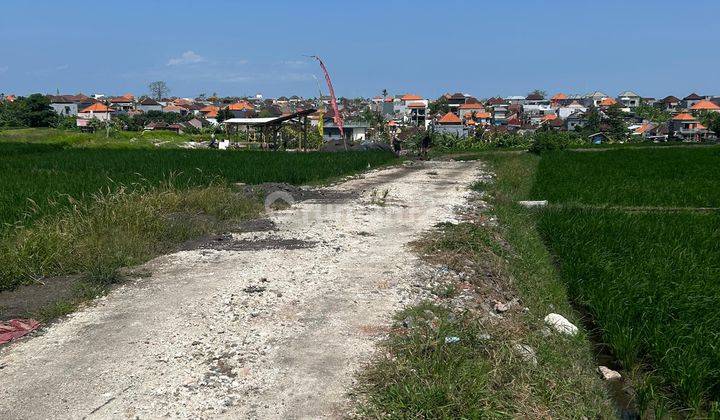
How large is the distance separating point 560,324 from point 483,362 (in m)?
1.49

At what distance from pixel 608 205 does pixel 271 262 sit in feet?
25.6

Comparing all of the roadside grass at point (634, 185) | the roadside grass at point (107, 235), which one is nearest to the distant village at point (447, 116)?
the roadside grass at point (634, 185)

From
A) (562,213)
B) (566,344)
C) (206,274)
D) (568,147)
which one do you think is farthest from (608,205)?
(568,147)

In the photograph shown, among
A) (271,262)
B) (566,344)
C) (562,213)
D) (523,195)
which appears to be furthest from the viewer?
(523,195)

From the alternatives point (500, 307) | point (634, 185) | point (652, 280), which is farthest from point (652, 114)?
point (500, 307)

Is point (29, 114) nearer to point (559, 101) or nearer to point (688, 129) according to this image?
point (688, 129)

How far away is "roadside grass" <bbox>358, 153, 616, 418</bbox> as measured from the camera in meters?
3.33

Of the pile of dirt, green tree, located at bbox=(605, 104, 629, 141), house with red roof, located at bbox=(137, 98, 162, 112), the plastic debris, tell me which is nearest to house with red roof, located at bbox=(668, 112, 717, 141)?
green tree, located at bbox=(605, 104, 629, 141)

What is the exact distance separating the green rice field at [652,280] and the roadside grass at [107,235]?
4958 millimetres

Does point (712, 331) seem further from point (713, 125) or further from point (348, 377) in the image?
point (713, 125)

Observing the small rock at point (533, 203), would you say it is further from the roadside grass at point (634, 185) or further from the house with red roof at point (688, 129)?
the house with red roof at point (688, 129)

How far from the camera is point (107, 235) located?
702 cm

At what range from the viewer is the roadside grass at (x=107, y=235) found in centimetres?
588

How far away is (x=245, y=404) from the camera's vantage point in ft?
11.1
